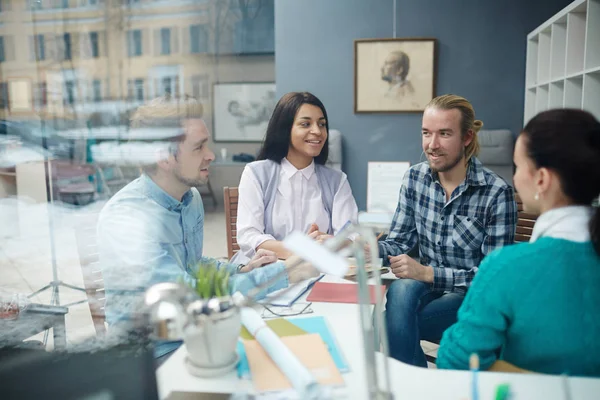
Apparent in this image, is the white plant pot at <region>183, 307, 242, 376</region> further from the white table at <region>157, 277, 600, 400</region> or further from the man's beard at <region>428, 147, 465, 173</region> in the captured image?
the man's beard at <region>428, 147, 465, 173</region>

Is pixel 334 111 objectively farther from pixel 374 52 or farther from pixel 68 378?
pixel 68 378

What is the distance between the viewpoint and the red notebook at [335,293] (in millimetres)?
1166

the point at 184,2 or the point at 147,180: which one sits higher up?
the point at 184,2

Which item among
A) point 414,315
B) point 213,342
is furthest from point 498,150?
point 213,342

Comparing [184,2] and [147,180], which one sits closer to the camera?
[147,180]

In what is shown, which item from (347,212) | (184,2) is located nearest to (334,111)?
(184,2)

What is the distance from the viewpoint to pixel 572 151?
79 cm

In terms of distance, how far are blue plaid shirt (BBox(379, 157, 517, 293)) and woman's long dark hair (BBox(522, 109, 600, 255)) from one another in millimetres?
641

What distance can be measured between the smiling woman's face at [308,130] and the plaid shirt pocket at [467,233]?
591 mm

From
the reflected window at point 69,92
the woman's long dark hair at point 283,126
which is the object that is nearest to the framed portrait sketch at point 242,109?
the reflected window at point 69,92

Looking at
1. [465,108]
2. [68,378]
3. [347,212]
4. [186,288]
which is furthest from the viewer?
[347,212]

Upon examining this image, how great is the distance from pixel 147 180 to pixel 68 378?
70 cm

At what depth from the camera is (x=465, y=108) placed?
150 cm

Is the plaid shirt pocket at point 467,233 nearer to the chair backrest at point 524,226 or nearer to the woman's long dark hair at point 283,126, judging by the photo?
the woman's long dark hair at point 283,126
